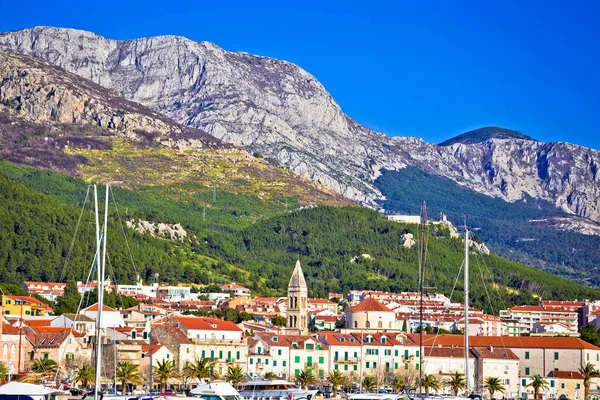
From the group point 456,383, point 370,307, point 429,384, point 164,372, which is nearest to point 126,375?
point 164,372

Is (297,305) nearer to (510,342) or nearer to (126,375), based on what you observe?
(510,342)

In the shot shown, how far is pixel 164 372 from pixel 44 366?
940 cm

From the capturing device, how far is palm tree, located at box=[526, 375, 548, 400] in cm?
11164

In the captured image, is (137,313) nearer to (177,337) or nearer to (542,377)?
(177,337)

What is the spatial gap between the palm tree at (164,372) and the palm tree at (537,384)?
105 ft

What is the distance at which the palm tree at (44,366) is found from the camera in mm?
89619

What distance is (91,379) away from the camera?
87.5 m

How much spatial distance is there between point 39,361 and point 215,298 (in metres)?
94.7

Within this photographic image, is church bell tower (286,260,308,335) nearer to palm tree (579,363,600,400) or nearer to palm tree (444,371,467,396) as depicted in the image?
palm tree (444,371,467,396)

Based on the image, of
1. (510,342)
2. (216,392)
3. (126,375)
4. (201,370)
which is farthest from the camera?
(510,342)

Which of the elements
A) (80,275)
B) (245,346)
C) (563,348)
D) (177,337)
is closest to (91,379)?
(177,337)

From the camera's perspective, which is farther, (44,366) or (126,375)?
(44,366)

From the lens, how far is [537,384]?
112 m

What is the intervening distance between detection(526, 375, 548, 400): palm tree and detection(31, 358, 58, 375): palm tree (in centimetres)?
4163
